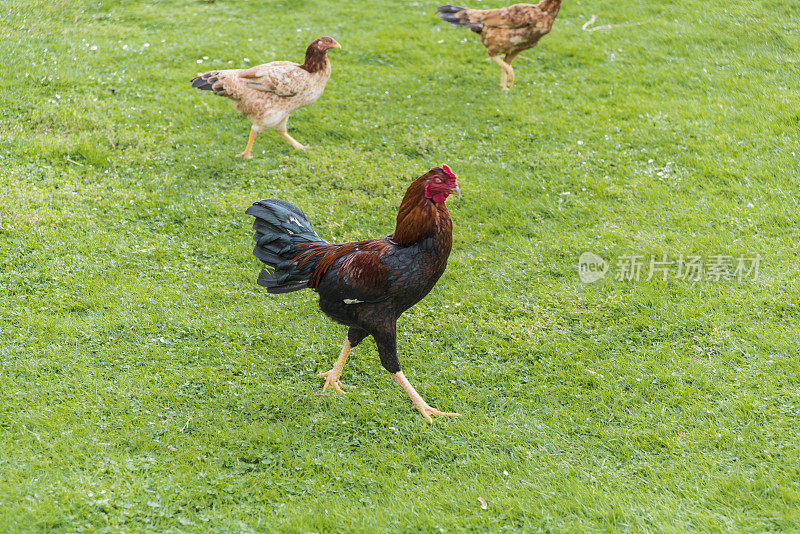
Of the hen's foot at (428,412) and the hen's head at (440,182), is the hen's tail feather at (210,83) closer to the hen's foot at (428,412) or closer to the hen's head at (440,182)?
the hen's head at (440,182)

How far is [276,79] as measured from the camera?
8.15 m

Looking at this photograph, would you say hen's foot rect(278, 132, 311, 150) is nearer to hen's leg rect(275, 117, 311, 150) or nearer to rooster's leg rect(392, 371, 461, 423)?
hen's leg rect(275, 117, 311, 150)

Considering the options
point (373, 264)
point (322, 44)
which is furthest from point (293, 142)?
point (373, 264)

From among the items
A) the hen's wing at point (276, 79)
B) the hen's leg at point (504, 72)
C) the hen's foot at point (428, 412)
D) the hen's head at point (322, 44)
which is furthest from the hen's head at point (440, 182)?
the hen's leg at point (504, 72)

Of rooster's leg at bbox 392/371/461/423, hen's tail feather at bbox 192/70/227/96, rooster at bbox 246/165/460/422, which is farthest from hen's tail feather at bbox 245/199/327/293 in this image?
hen's tail feather at bbox 192/70/227/96

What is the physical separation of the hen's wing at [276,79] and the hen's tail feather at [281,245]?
2.94 meters

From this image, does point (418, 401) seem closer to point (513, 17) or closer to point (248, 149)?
point (248, 149)

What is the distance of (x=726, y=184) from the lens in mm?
8156

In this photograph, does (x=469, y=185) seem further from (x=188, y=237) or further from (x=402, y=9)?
(x=402, y=9)

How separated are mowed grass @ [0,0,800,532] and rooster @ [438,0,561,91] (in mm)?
692

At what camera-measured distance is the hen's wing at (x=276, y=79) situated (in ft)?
26.7

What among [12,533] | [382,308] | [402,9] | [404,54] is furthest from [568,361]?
[402,9]

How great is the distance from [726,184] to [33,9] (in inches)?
439

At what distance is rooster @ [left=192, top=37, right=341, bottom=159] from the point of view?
8000 millimetres
